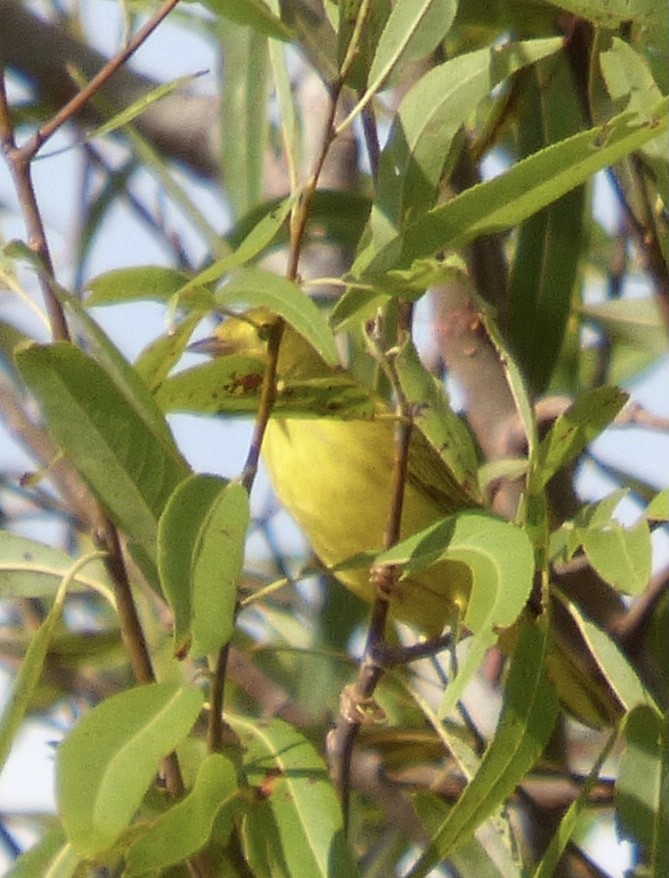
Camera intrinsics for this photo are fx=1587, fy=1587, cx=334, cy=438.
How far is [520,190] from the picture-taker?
3.18 ft

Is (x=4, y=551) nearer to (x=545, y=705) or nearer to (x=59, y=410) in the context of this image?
(x=59, y=410)

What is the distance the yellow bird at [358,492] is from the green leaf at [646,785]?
792 millimetres

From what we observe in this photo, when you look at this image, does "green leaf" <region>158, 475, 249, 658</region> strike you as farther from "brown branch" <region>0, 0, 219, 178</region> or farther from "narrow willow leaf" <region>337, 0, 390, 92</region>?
"brown branch" <region>0, 0, 219, 178</region>

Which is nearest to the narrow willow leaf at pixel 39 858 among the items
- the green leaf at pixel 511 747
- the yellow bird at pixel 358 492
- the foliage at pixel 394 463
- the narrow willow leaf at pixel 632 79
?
the foliage at pixel 394 463

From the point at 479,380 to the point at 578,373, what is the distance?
0.33 meters

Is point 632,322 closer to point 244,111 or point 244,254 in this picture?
point 244,111

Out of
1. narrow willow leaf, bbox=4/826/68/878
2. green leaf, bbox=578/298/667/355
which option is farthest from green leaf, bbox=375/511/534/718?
green leaf, bbox=578/298/667/355

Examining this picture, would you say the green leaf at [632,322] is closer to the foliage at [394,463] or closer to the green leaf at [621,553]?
the foliage at [394,463]

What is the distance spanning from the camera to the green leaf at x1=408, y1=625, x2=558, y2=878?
3.64 feet

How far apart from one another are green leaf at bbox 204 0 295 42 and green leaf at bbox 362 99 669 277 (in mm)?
172

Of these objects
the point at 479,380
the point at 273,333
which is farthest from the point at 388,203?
the point at 479,380

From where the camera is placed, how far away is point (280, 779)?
3.78 feet

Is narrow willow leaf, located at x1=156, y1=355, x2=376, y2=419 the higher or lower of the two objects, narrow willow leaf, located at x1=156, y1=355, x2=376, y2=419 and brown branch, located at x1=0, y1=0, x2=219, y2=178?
the lower

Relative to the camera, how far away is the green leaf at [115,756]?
871mm
